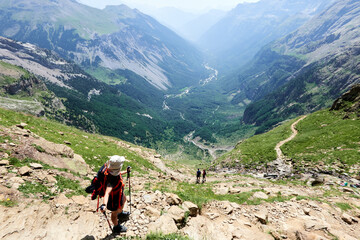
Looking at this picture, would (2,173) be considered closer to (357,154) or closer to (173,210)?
(173,210)

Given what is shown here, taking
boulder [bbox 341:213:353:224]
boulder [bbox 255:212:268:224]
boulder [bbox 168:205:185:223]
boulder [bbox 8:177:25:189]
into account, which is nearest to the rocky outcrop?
boulder [bbox 341:213:353:224]

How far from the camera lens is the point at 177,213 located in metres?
11.7

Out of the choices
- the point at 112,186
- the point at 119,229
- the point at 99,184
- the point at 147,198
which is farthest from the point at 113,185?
the point at 147,198

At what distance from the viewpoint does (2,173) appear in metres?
11.6

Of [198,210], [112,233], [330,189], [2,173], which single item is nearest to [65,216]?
[112,233]

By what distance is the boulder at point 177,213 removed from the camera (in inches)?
442

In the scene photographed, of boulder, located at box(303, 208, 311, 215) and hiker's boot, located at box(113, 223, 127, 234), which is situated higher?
boulder, located at box(303, 208, 311, 215)

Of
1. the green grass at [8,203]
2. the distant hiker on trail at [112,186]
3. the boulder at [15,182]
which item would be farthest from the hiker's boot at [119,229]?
the boulder at [15,182]

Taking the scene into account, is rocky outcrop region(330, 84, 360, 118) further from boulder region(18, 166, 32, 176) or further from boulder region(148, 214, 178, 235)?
boulder region(18, 166, 32, 176)

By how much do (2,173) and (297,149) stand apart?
49065 millimetres

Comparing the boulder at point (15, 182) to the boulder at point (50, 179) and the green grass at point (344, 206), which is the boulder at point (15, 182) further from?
the green grass at point (344, 206)

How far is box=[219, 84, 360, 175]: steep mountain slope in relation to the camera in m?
29.7

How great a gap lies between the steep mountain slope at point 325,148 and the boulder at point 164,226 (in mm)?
30110

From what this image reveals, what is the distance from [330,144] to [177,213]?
39.6 meters
